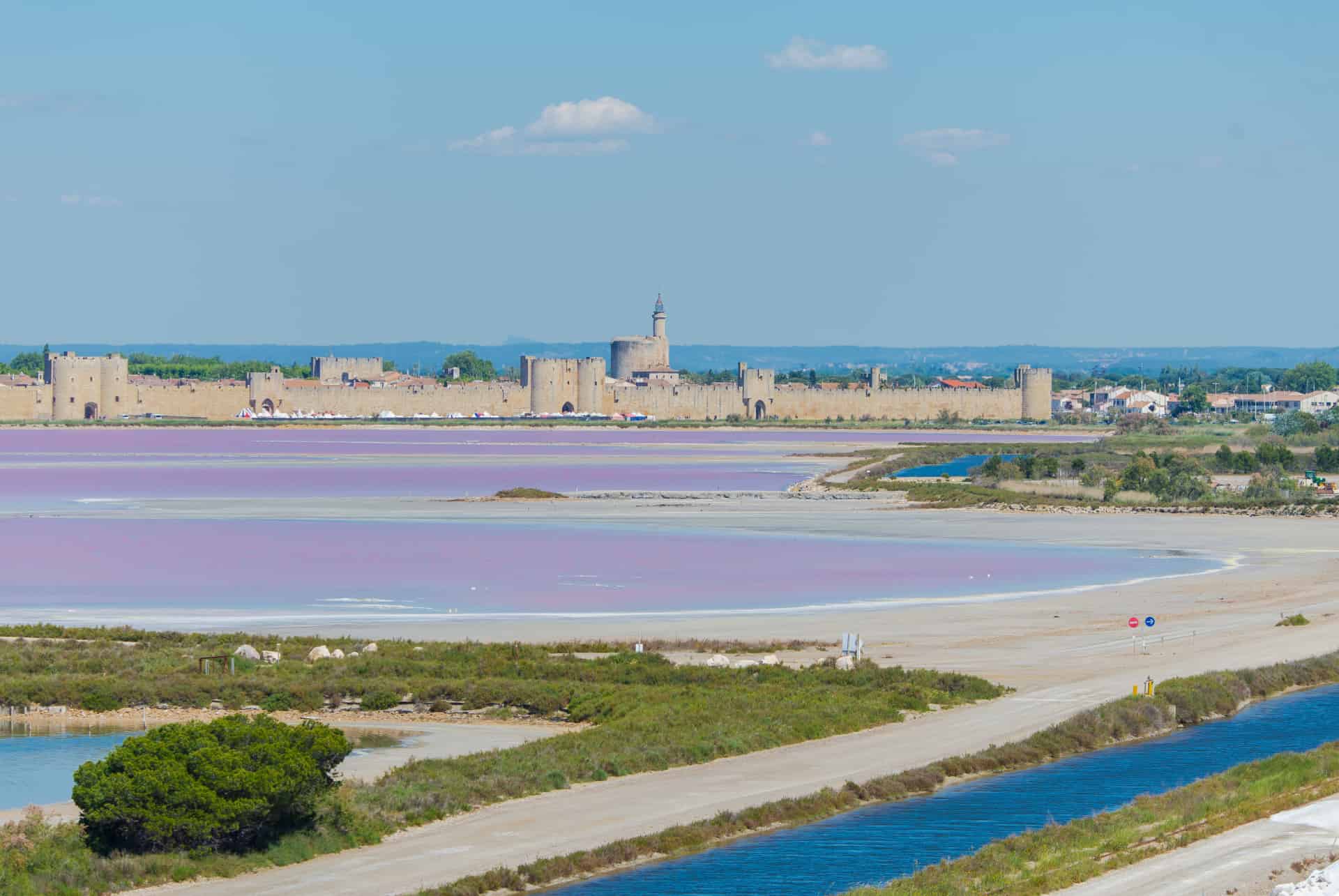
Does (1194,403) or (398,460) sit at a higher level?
(1194,403)

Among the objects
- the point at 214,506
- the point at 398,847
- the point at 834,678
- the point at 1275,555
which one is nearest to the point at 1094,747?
the point at 834,678

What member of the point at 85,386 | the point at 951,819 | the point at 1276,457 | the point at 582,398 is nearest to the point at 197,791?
the point at 951,819

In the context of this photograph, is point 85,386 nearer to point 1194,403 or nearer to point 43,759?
point 1194,403

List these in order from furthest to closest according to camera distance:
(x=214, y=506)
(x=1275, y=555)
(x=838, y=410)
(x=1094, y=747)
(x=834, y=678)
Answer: (x=838, y=410), (x=214, y=506), (x=1275, y=555), (x=834, y=678), (x=1094, y=747)

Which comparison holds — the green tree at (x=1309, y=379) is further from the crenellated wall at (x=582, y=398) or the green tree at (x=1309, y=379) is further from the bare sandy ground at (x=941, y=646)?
the bare sandy ground at (x=941, y=646)

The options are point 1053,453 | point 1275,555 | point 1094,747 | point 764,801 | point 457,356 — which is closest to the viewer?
point 764,801

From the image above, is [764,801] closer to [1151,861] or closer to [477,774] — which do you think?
[477,774]
